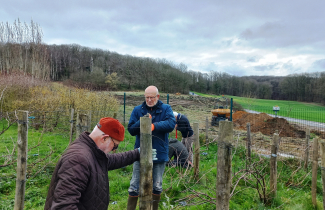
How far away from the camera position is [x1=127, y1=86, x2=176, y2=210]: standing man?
2.71 metres

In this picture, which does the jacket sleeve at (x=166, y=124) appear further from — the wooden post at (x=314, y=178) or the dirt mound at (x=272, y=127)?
the dirt mound at (x=272, y=127)

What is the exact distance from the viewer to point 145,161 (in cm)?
201

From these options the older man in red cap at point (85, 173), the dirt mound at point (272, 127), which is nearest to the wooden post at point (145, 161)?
the older man in red cap at point (85, 173)

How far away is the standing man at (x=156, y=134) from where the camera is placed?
2709 millimetres

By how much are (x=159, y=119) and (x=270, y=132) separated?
12289mm

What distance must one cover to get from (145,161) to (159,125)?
73 cm

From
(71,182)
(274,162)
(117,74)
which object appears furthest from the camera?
(117,74)

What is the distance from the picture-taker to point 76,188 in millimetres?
1326

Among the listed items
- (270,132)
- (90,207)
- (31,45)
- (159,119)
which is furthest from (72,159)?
(31,45)

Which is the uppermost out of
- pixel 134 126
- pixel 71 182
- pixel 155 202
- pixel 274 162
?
pixel 134 126

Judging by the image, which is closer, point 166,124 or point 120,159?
point 120,159

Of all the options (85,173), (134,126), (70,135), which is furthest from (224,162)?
(70,135)

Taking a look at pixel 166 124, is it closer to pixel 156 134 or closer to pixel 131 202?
pixel 156 134

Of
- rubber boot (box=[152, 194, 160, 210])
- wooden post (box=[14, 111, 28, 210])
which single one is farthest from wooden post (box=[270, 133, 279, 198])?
wooden post (box=[14, 111, 28, 210])
